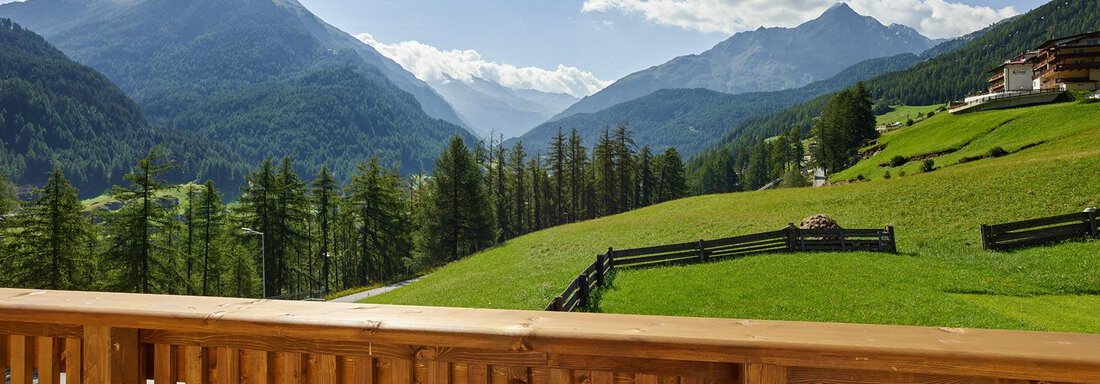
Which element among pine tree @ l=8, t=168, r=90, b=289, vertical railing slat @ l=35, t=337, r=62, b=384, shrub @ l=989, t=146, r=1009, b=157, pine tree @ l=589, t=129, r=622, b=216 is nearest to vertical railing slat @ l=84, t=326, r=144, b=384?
vertical railing slat @ l=35, t=337, r=62, b=384

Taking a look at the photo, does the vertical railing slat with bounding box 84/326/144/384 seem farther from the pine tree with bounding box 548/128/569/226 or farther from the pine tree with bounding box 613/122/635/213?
the pine tree with bounding box 613/122/635/213

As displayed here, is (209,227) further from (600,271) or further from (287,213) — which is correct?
(600,271)

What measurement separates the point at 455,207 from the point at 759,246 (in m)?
32.3

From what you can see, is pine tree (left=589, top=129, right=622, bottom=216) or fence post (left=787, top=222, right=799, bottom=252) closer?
fence post (left=787, top=222, right=799, bottom=252)

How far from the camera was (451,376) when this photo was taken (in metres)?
2.12

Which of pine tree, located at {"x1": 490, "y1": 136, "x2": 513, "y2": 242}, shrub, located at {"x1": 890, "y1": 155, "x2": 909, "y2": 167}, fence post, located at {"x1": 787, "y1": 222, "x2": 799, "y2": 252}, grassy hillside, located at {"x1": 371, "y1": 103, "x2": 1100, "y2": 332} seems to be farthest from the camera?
pine tree, located at {"x1": 490, "y1": 136, "x2": 513, "y2": 242}

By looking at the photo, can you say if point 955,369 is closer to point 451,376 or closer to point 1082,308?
point 451,376

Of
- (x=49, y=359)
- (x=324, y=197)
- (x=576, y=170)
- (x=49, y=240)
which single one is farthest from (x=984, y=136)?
(x=49, y=240)

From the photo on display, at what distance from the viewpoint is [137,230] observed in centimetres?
3403

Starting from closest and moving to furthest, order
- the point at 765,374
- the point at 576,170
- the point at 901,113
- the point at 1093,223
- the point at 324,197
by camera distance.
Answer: the point at 765,374 < the point at 1093,223 < the point at 324,197 < the point at 576,170 < the point at 901,113

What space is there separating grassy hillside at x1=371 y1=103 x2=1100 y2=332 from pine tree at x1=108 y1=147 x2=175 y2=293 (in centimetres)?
1595

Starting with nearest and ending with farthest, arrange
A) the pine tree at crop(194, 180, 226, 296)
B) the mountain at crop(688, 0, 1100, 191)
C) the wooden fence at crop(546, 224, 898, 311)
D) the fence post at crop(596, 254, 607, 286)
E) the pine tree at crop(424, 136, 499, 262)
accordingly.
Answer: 1. the fence post at crop(596, 254, 607, 286)
2. the wooden fence at crop(546, 224, 898, 311)
3. the pine tree at crop(194, 180, 226, 296)
4. the pine tree at crop(424, 136, 499, 262)
5. the mountain at crop(688, 0, 1100, 191)

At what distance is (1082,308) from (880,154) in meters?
50.0

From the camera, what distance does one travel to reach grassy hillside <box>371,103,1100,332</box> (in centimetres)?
1472
